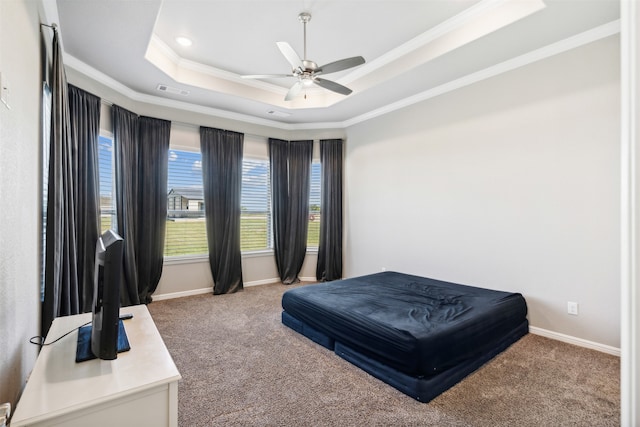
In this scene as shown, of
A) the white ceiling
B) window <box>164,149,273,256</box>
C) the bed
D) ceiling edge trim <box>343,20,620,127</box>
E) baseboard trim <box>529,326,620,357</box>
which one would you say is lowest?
baseboard trim <box>529,326,620,357</box>

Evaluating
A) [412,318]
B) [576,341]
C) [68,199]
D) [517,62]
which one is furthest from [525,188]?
[68,199]

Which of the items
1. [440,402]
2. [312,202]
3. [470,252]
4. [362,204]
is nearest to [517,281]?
[470,252]

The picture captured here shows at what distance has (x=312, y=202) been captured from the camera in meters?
5.64

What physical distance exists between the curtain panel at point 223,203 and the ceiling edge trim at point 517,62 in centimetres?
250

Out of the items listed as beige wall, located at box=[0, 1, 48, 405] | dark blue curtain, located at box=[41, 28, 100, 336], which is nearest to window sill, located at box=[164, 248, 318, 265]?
dark blue curtain, located at box=[41, 28, 100, 336]

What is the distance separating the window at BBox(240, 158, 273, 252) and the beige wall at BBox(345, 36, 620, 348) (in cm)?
213

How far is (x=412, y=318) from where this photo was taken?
2508 millimetres

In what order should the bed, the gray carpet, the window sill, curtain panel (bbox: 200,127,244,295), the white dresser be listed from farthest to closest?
curtain panel (bbox: 200,127,244,295), the window sill, the bed, the gray carpet, the white dresser

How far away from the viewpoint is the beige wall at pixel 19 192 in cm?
129

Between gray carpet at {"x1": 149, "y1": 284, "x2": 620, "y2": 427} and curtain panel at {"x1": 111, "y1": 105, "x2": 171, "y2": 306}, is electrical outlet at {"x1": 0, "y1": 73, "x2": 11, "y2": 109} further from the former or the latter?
curtain panel at {"x1": 111, "y1": 105, "x2": 171, "y2": 306}

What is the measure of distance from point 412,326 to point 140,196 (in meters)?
3.79

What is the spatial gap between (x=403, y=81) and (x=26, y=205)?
3.72 m

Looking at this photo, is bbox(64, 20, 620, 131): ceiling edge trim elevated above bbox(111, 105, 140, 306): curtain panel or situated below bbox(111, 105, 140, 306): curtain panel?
above

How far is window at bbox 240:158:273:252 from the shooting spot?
17.4 feet
